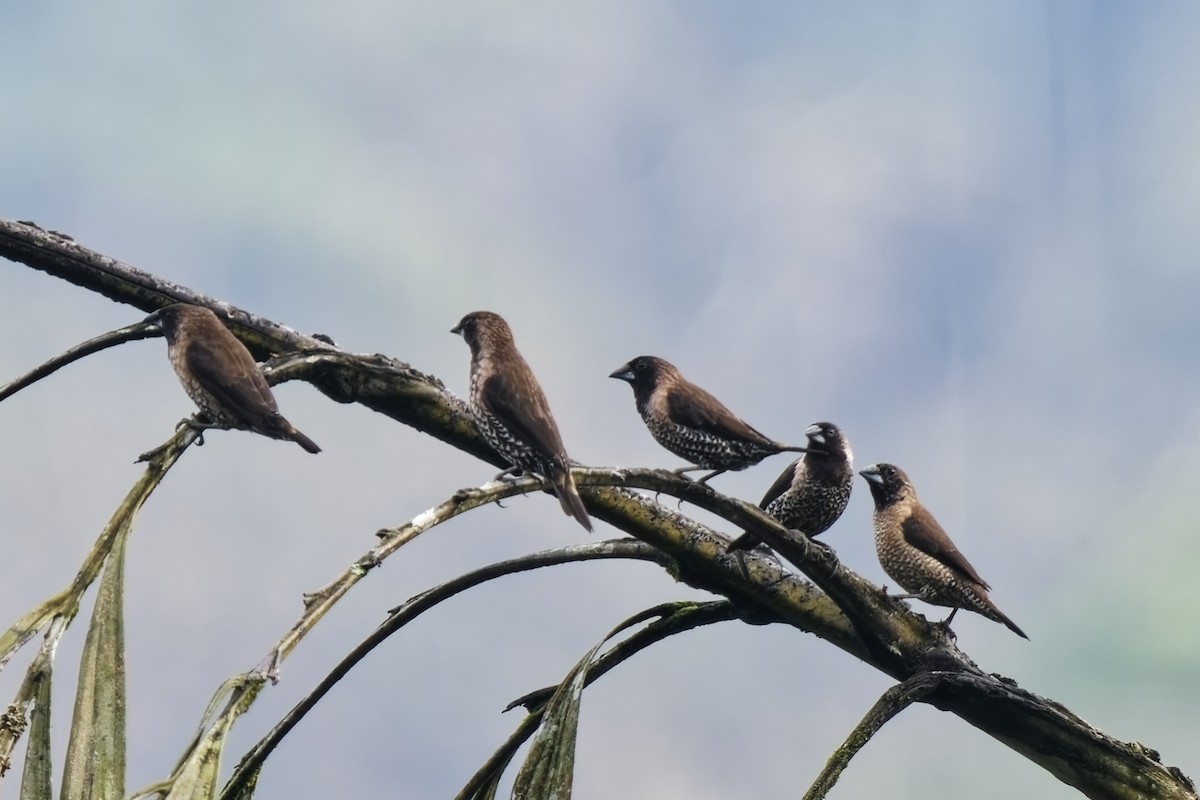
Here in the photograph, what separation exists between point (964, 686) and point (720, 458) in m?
1.81

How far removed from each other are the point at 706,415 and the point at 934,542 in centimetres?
190

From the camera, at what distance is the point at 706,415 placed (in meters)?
8.09

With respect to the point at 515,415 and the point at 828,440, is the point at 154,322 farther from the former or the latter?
the point at 828,440

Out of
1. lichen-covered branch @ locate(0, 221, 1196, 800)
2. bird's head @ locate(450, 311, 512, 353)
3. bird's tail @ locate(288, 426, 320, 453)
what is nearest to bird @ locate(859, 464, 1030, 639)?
lichen-covered branch @ locate(0, 221, 1196, 800)

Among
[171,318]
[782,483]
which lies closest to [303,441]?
[171,318]

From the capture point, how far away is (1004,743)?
743cm

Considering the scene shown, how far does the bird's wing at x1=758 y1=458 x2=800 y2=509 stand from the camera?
8.46 meters

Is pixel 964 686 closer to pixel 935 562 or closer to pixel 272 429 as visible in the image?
pixel 935 562

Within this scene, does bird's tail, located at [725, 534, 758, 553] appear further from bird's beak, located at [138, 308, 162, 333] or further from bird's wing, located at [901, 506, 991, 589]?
bird's beak, located at [138, 308, 162, 333]

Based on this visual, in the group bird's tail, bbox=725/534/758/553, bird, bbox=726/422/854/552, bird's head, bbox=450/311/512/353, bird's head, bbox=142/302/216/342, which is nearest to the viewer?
bird's head, bbox=142/302/216/342

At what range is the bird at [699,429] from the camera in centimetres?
794

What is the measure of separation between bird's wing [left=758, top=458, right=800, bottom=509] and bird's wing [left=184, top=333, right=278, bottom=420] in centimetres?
317

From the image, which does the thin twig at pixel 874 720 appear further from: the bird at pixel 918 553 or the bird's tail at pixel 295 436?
the bird's tail at pixel 295 436

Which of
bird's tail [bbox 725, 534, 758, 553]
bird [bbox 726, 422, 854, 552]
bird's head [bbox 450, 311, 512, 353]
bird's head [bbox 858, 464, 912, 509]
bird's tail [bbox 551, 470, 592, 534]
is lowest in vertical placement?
bird's tail [bbox 551, 470, 592, 534]
